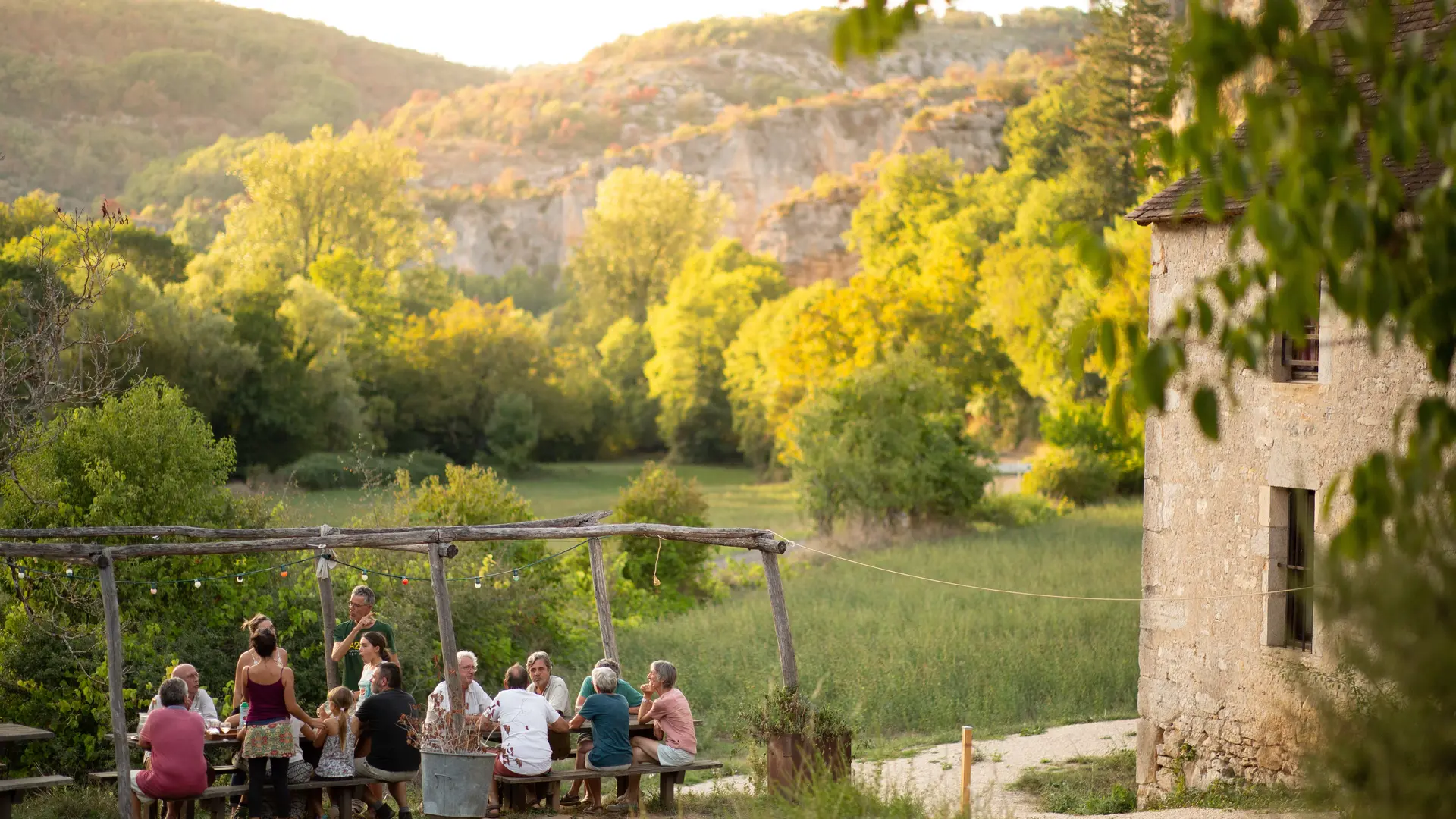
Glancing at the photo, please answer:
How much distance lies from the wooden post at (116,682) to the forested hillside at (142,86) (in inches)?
3677

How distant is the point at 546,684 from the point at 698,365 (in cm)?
5522

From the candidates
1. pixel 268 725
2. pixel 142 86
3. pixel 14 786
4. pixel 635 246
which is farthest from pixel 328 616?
pixel 142 86

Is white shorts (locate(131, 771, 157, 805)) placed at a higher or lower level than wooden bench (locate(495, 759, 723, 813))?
higher

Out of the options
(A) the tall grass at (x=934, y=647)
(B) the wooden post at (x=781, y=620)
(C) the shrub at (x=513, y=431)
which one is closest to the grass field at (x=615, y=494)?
(C) the shrub at (x=513, y=431)

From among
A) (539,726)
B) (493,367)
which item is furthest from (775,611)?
(493,367)

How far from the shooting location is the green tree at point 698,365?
67062mm

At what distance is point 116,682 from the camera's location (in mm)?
10875

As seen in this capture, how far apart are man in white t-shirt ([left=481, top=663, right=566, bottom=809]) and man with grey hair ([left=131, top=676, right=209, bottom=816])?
2294 mm

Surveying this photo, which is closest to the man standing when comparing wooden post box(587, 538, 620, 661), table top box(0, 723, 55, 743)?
table top box(0, 723, 55, 743)

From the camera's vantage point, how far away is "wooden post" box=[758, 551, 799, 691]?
38.3ft

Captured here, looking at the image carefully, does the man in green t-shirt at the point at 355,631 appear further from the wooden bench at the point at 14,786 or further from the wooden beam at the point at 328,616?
the wooden bench at the point at 14,786

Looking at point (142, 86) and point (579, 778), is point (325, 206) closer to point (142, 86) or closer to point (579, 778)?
point (579, 778)

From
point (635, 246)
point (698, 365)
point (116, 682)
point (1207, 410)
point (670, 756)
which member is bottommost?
point (670, 756)

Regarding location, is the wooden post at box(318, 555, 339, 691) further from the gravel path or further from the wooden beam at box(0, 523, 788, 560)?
the gravel path
